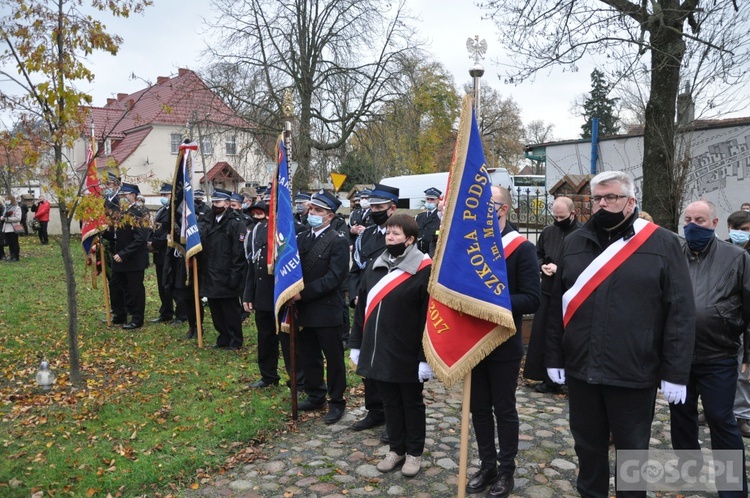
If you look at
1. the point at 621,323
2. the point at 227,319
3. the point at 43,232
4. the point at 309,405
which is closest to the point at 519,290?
the point at 621,323

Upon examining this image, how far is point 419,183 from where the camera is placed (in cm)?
2133

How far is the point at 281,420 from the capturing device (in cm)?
598

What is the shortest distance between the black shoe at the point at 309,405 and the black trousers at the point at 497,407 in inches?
91.5

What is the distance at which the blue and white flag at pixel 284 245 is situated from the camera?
574 centimetres

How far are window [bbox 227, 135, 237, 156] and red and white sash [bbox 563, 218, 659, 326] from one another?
21741 millimetres

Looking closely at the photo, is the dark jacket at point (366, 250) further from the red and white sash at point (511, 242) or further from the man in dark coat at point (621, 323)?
the man in dark coat at point (621, 323)

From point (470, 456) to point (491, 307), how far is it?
1.75 meters

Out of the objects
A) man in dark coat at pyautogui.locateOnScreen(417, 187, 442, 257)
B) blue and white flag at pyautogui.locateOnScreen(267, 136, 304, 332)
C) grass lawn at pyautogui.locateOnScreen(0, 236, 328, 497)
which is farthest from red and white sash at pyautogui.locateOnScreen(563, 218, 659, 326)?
man in dark coat at pyautogui.locateOnScreen(417, 187, 442, 257)

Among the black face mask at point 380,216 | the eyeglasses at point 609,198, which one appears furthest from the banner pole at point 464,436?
the black face mask at point 380,216

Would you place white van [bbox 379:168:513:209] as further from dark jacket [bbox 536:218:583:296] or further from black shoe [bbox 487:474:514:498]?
black shoe [bbox 487:474:514:498]

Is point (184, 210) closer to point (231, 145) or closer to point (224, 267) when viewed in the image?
point (224, 267)

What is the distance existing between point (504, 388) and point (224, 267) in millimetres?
5124

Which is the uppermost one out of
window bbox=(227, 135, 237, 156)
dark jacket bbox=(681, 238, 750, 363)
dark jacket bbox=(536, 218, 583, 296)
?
A: window bbox=(227, 135, 237, 156)

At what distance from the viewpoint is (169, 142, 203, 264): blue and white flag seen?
8492 millimetres
